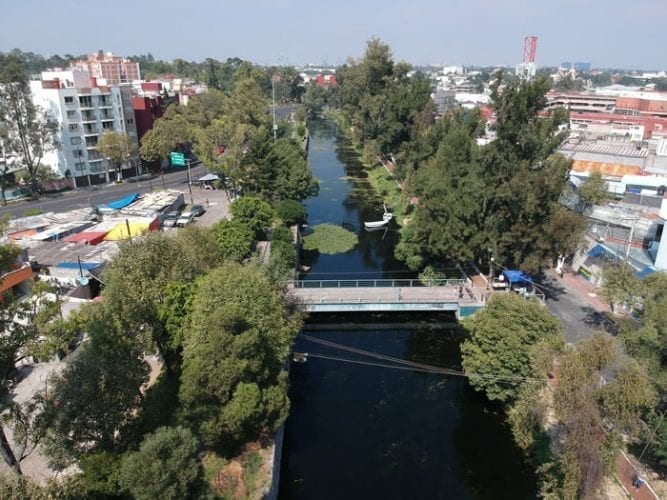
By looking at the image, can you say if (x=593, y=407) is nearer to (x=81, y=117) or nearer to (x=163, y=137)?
(x=163, y=137)

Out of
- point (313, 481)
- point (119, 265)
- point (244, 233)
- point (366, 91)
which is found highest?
point (366, 91)

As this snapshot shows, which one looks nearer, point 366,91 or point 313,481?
point 313,481

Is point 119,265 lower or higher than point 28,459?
higher

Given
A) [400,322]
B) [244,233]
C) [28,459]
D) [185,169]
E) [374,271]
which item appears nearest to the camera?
[28,459]

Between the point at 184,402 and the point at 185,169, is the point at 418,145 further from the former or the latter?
the point at 184,402

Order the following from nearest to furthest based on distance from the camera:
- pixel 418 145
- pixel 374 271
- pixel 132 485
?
pixel 132 485 → pixel 374 271 → pixel 418 145

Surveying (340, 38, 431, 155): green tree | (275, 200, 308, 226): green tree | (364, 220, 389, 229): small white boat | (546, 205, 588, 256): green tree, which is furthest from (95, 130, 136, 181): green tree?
(546, 205, 588, 256): green tree

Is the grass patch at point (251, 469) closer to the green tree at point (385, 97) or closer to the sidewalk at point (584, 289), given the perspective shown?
the sidewalk at point (584, 289)

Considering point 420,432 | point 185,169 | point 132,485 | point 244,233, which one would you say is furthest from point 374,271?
point 185,169

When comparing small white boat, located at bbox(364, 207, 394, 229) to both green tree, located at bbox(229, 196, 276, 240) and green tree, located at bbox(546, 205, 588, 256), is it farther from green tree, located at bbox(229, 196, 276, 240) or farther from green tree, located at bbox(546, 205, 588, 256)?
green tree, located at bbox(546, 205, 588, 256)

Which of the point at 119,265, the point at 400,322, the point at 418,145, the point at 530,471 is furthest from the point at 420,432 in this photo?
the point at 418,145
